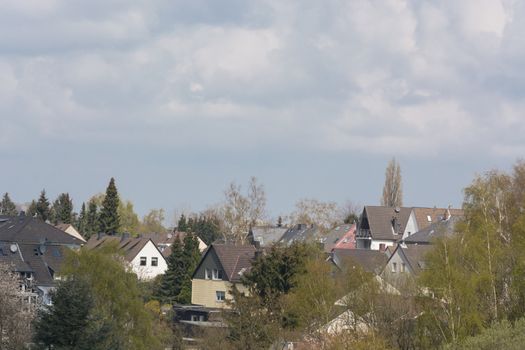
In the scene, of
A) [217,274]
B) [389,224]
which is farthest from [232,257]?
[389,224]

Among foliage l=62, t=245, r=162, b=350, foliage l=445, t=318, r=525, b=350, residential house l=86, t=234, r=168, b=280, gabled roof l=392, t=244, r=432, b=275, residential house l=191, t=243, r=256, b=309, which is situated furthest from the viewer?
residential house l=86, t=234, r=168, b=280

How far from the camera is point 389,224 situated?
11512 centimetres

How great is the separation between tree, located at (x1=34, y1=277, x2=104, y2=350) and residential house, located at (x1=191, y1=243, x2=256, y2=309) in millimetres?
40752

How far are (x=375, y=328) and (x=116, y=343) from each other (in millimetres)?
13528

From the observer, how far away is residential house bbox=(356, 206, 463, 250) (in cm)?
11412

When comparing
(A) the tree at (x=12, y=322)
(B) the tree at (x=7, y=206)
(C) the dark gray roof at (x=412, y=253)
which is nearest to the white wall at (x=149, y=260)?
(C) the dark gray roof at (x=412, y=253)

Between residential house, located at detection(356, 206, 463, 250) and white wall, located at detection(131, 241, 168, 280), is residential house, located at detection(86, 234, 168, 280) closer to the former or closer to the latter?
white wall, located at detection(131, 241, 168, 280)

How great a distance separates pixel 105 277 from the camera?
49906 millimetres

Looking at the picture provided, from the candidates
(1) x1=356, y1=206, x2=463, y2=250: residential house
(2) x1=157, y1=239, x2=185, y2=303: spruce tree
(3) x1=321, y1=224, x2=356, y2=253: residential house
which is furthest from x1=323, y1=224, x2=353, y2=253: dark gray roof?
(2) x1=157, y1=239, x2=185, y2=303: spruce tree

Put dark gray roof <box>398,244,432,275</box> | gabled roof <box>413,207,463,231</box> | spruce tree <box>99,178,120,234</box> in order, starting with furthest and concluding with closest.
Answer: spruce tree <box>99,178,120,234</box>
gabled roof <box>413,207,463,231</box>
dark gray roof <box>398,244,432,275</box>

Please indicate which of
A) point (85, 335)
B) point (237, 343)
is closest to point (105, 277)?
point (237, 343)

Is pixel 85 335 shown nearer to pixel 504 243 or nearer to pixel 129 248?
pixel 504 243

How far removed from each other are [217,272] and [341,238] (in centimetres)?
4411

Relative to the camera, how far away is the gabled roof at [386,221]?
114m
